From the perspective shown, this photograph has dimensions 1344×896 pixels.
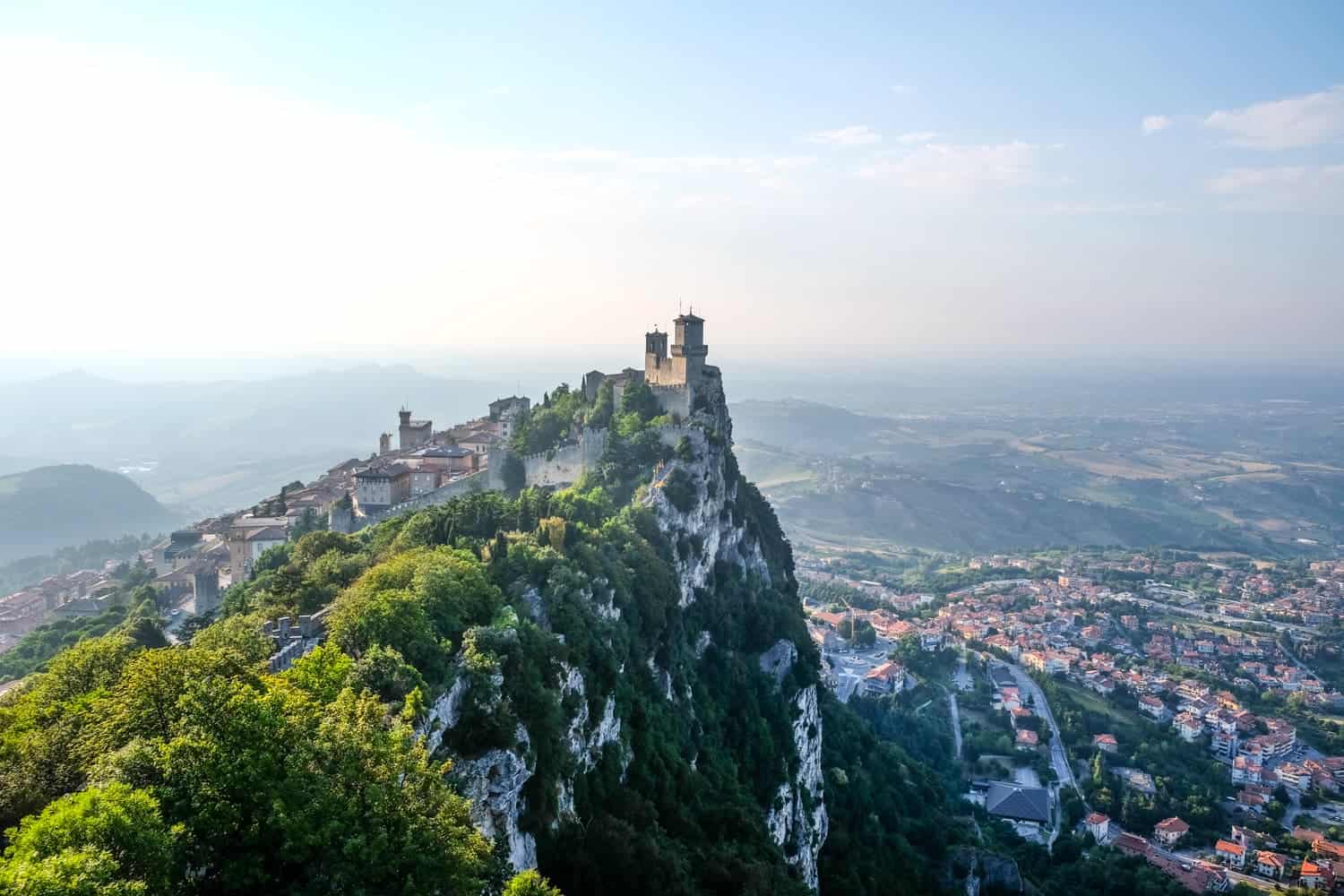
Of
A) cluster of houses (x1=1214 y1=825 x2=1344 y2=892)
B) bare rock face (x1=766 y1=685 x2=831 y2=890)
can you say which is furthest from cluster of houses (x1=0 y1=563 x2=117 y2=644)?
cluster of houses (x1=1214 y1=825 x2=1344 y2=892)

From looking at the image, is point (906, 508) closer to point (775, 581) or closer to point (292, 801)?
point (775, 581)

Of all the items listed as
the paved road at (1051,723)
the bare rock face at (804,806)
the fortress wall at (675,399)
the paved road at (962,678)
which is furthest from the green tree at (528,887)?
the paved road at (962,678)

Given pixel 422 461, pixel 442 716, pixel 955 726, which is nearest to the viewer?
pixel 442 716

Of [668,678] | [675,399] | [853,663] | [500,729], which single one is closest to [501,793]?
[500,729]

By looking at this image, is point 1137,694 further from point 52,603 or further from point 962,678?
point 52,603

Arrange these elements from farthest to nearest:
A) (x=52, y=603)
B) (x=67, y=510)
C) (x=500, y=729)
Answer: (x=67, y=510) < (x=52, y=603) < (x=500, y=729)

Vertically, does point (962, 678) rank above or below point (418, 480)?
below
